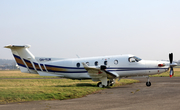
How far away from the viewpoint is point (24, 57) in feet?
80.6

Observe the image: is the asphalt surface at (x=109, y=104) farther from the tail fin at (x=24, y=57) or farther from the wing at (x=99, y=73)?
the tail fin at (x=24, y=57)

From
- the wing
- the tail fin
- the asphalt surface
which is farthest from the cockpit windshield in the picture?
the tail fin

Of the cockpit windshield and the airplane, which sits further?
the cockpit windshield

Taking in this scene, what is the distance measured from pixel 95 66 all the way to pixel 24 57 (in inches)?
308

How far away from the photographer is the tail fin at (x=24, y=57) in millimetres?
24453

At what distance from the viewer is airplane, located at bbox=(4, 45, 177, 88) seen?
2231 cm

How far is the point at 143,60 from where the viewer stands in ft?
75.8

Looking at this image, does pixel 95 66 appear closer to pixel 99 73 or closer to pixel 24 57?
pixel 99 73

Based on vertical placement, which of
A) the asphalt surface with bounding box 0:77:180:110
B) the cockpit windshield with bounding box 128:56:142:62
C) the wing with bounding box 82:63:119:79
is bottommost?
the asphalt surface with bounding box 0:77:180:110

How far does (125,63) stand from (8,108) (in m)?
14.3

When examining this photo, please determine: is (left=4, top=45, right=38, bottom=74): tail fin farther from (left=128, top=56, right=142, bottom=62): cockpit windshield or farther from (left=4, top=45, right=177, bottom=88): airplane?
(left=128, top=56, right=142, bottom=62): cockpit windshield

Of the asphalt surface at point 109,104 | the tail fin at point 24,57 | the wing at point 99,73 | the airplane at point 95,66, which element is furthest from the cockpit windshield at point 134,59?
the tail fin at point 24,57

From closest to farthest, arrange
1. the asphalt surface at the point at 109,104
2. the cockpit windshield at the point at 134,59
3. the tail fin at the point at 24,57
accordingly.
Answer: the asphalt surface at the point at 109,104 → the cockpit windshield at the point at 134,59 → the tail fin at the point at 24,57

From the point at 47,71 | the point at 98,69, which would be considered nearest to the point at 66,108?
the point at 98,69
